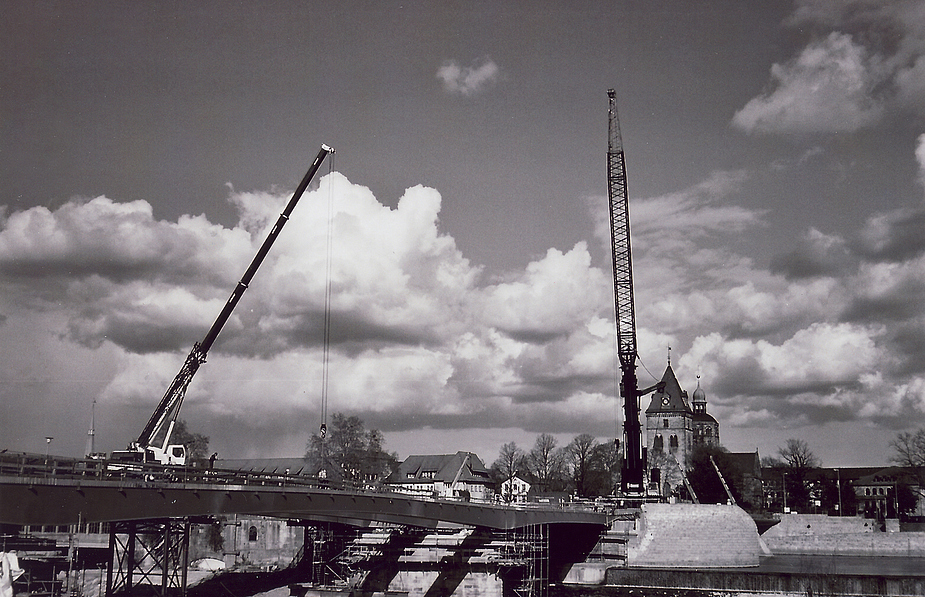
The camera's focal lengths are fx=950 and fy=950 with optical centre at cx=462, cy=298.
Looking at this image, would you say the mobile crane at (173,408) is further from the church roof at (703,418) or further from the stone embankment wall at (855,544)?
the church roof at (703,418)

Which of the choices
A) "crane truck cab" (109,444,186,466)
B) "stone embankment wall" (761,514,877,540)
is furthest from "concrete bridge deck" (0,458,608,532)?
"stone embankment wall" (761,514,877,540)

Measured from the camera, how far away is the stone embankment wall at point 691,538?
2982 inches

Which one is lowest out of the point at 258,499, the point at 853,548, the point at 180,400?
the point at 853,548

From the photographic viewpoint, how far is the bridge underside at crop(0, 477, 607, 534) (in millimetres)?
28516

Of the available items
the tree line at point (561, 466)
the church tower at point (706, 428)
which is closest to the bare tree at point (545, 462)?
the tree line at point (561, 466)

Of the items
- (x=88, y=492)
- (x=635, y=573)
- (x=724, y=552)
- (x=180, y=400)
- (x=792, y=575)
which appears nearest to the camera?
(x=88, y=492)

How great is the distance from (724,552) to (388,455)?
6447 cm

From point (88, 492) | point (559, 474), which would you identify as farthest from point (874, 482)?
point (88, 492)

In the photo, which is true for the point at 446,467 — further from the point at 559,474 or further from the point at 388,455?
the point at 559,474

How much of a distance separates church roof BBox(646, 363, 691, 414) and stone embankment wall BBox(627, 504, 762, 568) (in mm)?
102658

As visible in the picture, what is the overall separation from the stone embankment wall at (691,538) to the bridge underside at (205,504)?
17.3 meters

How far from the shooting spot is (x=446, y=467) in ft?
449

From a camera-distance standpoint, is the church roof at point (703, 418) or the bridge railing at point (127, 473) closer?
the bridge railing at point (127, 473)

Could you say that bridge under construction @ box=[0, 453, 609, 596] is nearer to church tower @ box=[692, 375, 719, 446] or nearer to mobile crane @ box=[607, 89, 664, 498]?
mobile crane @ box=[607, 89, 664, 498]
